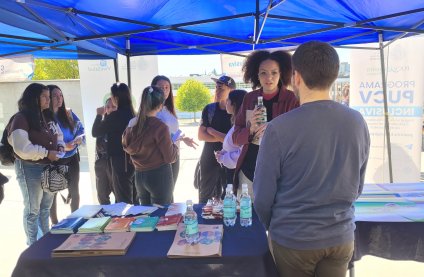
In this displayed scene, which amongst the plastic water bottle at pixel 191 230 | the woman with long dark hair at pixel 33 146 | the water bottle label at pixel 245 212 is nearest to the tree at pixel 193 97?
the woman with long dark hair at pixel 33 146

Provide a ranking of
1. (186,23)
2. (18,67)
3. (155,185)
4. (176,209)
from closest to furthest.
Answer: (176,209) < (155,185) < (186,23) < (18,67)

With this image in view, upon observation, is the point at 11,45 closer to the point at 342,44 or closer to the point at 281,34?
the point at 281,34

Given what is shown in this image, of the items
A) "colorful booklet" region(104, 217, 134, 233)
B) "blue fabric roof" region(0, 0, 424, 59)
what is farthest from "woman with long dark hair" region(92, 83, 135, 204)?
"colorful booklet" region(104, 217, 134, 233)

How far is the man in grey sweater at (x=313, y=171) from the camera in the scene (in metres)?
1.00

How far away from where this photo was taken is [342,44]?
353 cm

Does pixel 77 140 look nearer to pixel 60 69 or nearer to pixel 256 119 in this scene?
pixel 256 119

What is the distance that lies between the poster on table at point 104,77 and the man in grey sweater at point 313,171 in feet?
10.3

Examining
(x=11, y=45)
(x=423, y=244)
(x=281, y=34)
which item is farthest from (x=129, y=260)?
(x=11, y=45)

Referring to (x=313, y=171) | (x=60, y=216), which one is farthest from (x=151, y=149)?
(x=60, y=216)

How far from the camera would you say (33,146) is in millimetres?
2393

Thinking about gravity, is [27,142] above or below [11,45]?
below

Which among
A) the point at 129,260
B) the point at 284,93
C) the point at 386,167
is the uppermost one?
the point at 284,93

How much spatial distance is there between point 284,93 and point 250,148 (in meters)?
0.40

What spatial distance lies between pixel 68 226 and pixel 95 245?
0.30 meters
